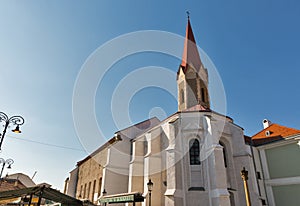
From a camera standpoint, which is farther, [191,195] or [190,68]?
[190,68]

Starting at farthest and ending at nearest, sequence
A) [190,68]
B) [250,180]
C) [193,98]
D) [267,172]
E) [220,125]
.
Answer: [190,68] < [193,98] < [267,172] < [220,125] < [250,180]

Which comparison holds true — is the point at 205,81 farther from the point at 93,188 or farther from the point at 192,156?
the point at 93,188

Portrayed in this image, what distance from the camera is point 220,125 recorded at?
2066cm

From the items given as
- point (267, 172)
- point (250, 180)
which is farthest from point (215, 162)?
point (267, 172)

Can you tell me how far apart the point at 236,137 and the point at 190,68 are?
11364mm

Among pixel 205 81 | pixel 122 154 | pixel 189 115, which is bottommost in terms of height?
pixel 122 154

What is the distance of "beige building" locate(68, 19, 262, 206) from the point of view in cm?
1766

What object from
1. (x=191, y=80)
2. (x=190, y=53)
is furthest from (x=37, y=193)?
(x=190, y=53)

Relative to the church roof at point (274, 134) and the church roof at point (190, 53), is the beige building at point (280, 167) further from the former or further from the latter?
the church roof at point (190, 53)

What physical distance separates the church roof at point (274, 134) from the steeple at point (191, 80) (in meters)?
6.84

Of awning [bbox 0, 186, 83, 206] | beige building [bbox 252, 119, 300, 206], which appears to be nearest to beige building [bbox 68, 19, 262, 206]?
beige building [bbox 252, 119, 300, 206]

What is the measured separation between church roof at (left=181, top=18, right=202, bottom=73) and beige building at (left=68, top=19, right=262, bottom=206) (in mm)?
2219

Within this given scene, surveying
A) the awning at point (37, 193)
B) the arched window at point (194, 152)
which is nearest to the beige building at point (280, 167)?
the arched window at point (194, 152)

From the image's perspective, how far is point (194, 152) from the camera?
1980 cm
